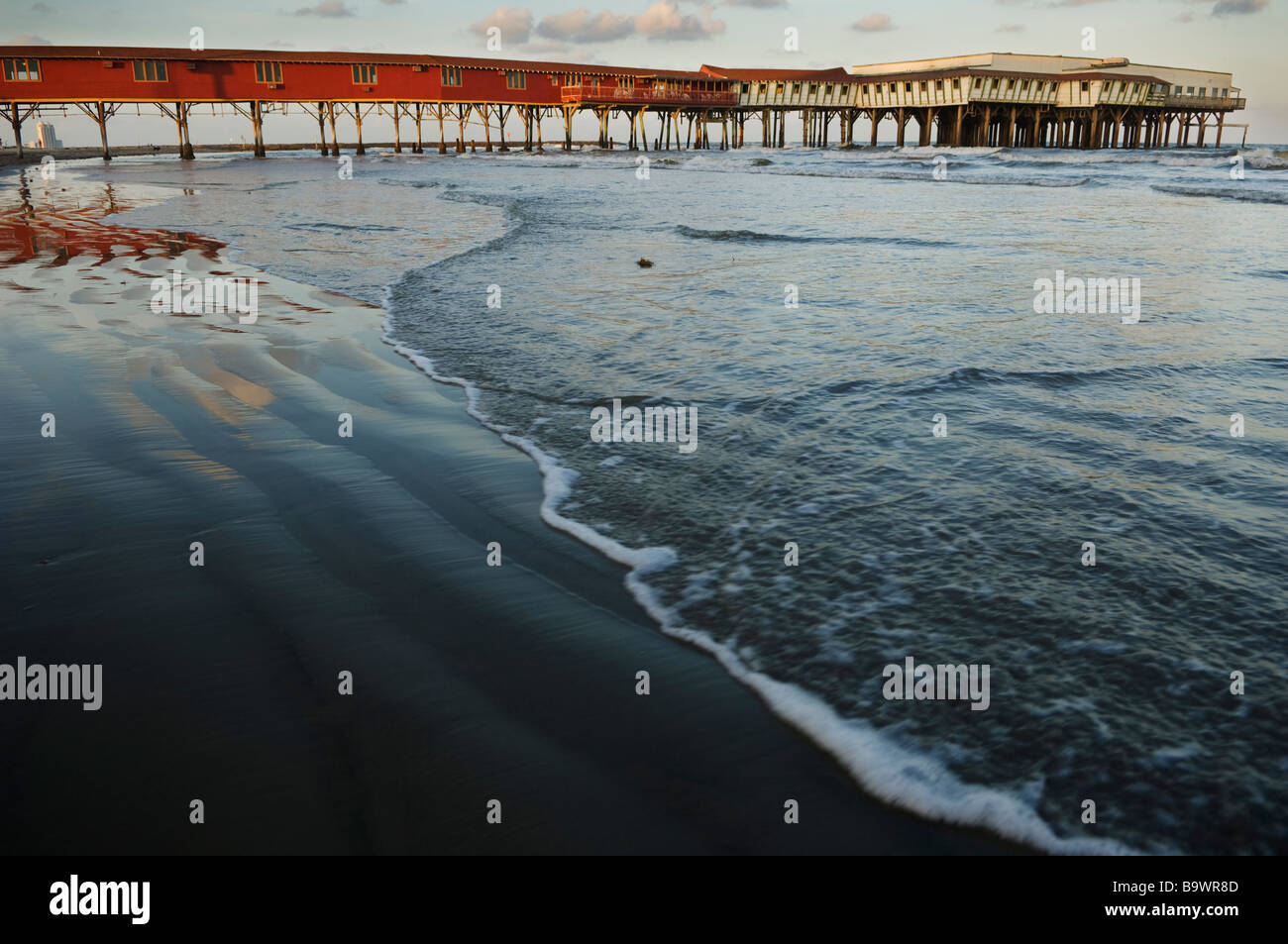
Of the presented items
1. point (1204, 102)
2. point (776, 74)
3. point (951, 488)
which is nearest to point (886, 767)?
point (951, 488)

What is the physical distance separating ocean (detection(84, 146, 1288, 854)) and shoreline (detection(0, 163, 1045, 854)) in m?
0.24

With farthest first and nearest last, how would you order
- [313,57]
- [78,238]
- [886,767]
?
1. [313,57]
2. [78,238]
3. [886,767]

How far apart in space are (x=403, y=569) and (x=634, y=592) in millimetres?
861

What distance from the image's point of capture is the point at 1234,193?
2036 cm

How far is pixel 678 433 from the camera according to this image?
4.45 m

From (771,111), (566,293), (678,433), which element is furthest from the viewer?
(771,111)

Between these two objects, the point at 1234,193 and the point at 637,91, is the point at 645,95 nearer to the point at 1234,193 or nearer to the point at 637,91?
the point at 637,91

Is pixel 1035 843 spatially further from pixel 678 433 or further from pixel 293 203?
pixel 293 203

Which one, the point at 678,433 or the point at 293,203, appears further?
the point at 293,203

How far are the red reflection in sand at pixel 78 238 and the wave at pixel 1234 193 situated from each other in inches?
859

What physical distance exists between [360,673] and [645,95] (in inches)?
2303

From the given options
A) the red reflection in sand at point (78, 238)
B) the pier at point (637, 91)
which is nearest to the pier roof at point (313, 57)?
the pier at point (637, 91)
